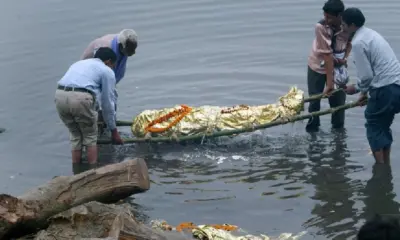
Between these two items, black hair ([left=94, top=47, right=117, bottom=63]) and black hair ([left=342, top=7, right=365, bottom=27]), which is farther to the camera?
black hair ([left=94, top=47, right=117, bottom=63])

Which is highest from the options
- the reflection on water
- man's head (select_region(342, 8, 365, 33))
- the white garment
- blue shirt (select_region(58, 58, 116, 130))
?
man's head (select_region(342, 8, 365, 33))

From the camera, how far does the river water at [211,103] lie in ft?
29.1

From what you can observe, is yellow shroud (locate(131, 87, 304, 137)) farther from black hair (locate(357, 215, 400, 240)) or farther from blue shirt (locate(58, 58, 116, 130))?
black hair (locate(357, 215, 400, 240))

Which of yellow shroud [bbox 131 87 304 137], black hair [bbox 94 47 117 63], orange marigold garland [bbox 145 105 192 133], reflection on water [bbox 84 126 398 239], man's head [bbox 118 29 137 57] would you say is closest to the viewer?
reflection on water [bbox 84 126 398 239]

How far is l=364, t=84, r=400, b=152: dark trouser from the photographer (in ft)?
29.1

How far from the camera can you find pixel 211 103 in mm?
12266

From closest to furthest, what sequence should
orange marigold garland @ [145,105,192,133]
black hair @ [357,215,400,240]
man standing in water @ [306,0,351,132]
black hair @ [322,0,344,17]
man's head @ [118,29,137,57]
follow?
black hair @ [357,215,400,240] < black hair @ [322,0,344,17] < man standing in water @ [306,0,351,132] < man's head @ [118,29,137,57] < orange marigold garland @ [145,105,192,133]

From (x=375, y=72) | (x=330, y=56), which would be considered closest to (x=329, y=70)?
(x=330, y=56)

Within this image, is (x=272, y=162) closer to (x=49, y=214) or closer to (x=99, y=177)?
(x=99, y=177)

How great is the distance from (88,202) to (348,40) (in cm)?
440

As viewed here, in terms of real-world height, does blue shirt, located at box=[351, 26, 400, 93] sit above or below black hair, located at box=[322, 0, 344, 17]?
below

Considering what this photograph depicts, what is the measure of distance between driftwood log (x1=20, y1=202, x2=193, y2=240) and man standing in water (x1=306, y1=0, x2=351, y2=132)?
3941 millimetres

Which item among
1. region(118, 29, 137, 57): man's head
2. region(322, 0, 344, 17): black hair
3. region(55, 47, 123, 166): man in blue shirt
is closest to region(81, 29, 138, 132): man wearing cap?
region(118, 29, 137, 57): man's head

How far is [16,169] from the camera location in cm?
1027
